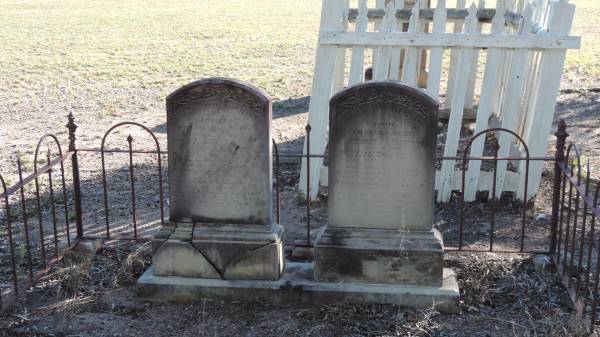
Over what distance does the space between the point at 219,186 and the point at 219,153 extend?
9.4 inches

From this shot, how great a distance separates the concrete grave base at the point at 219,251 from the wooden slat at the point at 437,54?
242 cm

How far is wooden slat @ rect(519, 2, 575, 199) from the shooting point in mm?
6410

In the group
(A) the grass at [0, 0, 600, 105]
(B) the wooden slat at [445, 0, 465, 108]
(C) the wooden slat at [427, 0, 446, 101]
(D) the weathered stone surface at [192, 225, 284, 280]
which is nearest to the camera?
(D) the weathered stone surface at [192, 225, 284, 280]

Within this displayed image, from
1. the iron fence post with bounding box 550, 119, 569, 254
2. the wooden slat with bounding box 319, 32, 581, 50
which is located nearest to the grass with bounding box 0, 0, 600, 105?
the wooden slat with bounding box 319, 32, 581, 50

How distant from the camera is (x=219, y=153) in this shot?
5121 millimetres

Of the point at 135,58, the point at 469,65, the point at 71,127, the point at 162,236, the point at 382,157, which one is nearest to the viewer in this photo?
the point at 382,157

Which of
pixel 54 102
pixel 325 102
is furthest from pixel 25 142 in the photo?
pixel 325 102

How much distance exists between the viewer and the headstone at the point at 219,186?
16.5ft

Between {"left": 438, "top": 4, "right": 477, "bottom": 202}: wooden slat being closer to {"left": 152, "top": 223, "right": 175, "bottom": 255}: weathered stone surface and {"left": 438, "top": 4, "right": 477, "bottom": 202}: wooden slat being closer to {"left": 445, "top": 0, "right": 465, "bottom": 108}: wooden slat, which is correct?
{"left": 445, "top": 0, "right": 465, "bottom": 108}: wooden slat

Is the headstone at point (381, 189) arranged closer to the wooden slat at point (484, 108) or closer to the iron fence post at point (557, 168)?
the iron fence post at point (557, 168)

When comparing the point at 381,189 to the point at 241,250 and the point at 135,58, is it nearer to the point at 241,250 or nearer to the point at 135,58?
the point at 241,250

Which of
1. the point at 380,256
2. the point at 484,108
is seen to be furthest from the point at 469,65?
the point at 380,256

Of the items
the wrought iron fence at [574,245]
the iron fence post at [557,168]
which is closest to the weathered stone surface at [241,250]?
the wrought iron fence at [574,245]

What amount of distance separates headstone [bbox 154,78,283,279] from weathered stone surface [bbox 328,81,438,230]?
0.49 meters
